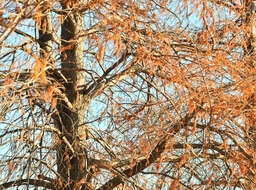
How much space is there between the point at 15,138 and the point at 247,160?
93.4 inches

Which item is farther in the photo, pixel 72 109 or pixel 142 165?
pixel 72 109

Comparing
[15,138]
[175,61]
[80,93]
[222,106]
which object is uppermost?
[175,61]

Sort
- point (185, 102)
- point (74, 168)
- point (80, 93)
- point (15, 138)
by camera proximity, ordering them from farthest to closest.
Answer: point (80, 93) → point (74, 168) → point (185, 102) → point (15, 138)

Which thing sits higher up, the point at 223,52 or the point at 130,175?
the point at 223,52

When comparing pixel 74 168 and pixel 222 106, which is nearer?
pixel 222 106

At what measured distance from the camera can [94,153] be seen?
15.6 feet

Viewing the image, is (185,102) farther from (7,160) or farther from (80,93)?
(7,160)

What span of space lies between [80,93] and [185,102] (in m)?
1.42

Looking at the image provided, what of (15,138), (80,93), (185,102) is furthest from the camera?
(80,93)

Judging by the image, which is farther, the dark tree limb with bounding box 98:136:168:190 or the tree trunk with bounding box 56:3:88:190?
the tree trunk with bounding box 56:3:88:190

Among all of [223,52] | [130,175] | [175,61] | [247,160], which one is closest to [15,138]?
[130,175]

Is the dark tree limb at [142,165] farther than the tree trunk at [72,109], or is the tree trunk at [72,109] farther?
the tree trunk at [72,109]

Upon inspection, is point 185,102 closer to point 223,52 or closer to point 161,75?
point 161,75

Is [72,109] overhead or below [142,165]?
overhead
